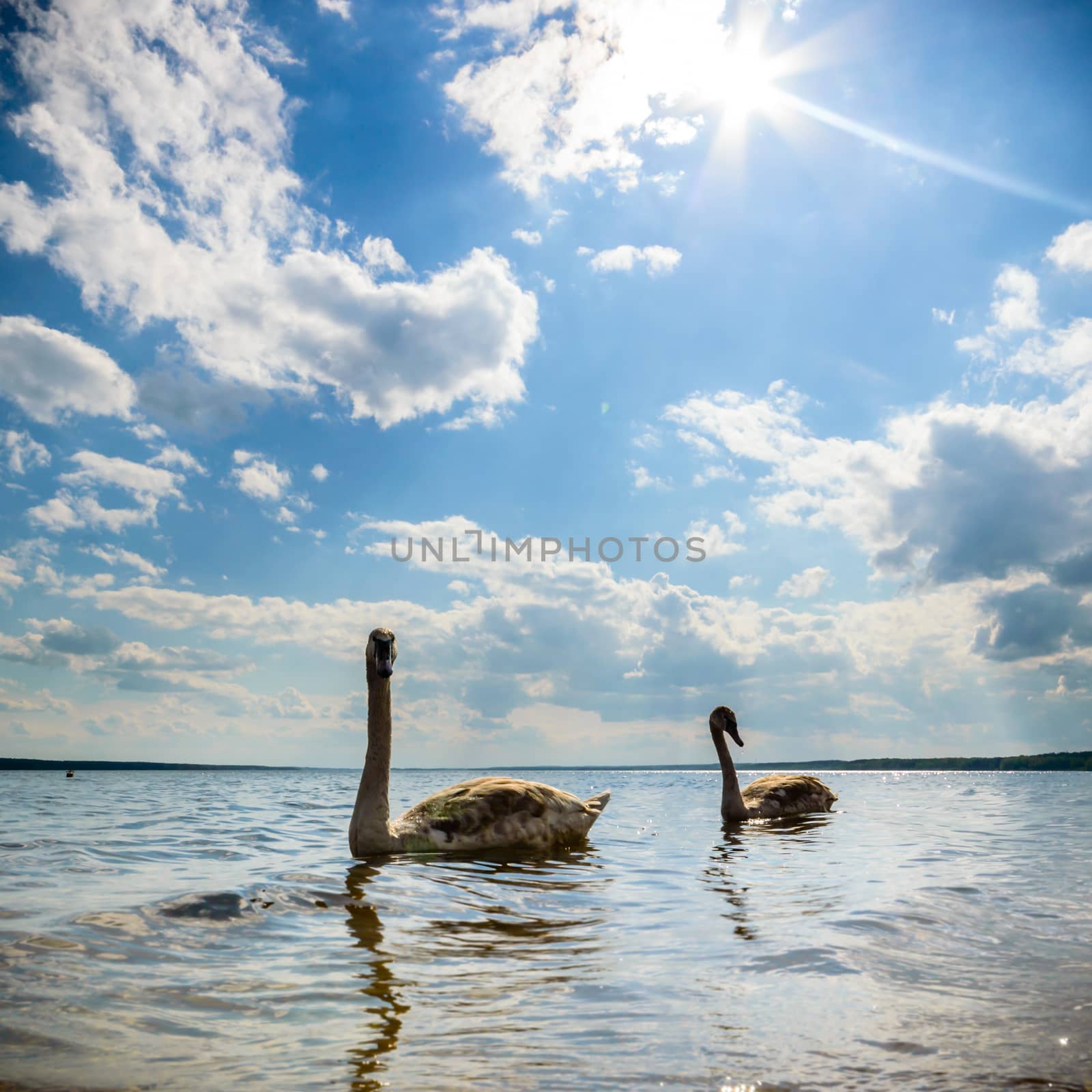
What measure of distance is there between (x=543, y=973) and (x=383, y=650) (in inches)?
281

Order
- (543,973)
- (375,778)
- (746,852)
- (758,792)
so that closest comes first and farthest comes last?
(543,973), (375,778), (746,852), (758,792)

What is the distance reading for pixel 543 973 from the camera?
5.66 metres

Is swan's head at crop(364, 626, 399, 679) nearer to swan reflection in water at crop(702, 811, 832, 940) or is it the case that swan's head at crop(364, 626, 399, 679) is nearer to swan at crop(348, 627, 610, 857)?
swan at crop(348, 627, 610, 857)

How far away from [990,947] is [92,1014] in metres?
6.38

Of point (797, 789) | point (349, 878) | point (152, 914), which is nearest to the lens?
point (152, 914)

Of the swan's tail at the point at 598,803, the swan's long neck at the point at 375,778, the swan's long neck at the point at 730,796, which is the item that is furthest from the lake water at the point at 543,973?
the swan's long neck at the point at 730,796

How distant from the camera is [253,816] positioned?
20547 mm

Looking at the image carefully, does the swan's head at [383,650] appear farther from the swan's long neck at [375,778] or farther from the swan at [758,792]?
the swan at [758,792]

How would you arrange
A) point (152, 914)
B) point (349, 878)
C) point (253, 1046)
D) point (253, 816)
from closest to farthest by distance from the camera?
1. point (253, 1046)
2. point (152, 914)
3. point (349, 878)
4. point (253, 816)

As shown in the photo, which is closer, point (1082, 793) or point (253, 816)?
point (253, 816)

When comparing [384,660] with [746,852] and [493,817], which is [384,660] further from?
[746,852]

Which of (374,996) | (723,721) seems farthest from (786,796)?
(374,996)

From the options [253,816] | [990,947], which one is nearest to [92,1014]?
[990,947]

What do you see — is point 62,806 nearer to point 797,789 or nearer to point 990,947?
point 797,789
